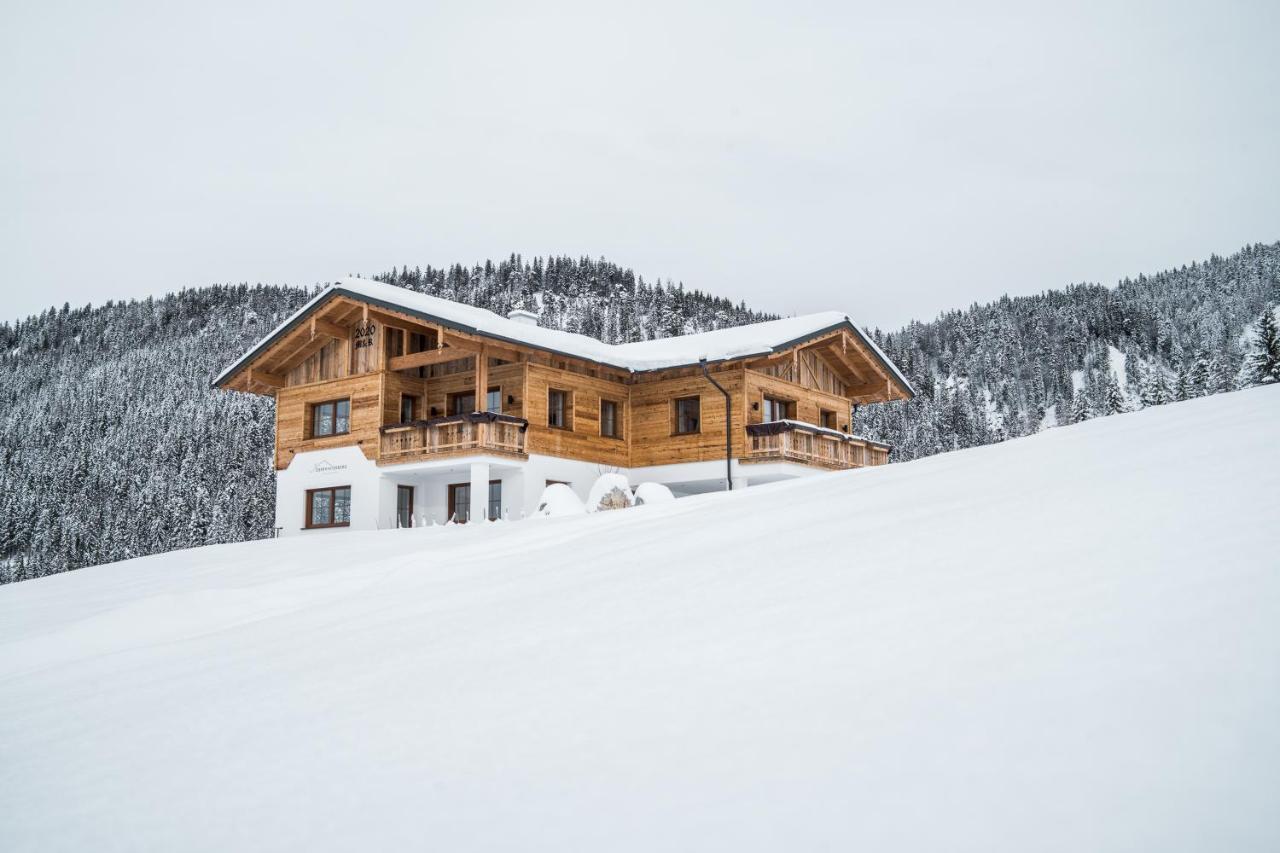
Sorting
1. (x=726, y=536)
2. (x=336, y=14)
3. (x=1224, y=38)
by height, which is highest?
(x=336, y=14)

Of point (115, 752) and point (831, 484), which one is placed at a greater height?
point (831, 484)

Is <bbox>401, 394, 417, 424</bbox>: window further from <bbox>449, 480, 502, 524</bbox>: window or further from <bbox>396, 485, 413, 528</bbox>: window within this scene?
<bbox>449, 480, 502, 524</bbox>: window

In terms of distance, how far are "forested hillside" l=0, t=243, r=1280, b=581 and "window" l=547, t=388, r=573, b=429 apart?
40.4 m

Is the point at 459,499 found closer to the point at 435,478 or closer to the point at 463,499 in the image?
the point at 463,499

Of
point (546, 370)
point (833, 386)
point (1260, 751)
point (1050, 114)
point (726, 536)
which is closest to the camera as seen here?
point (1260, 751)

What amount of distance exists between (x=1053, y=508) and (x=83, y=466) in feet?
391

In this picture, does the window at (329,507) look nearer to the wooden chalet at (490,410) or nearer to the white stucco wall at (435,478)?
the wooden chalet at (490,410)

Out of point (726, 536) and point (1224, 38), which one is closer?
point (726, 536)

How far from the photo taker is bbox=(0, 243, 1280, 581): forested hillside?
87188mm

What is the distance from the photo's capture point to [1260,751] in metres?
3.18

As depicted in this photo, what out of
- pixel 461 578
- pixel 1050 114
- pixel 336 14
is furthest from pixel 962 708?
pixel 1050 114

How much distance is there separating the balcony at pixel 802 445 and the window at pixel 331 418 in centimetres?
1078

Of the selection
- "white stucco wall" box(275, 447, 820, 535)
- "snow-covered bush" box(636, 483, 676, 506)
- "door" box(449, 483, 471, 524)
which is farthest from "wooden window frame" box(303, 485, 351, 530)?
"snow-covered bush" box(636, 483, 676, 506)

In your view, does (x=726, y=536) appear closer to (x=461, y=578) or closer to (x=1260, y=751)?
(x=461, y=578)
